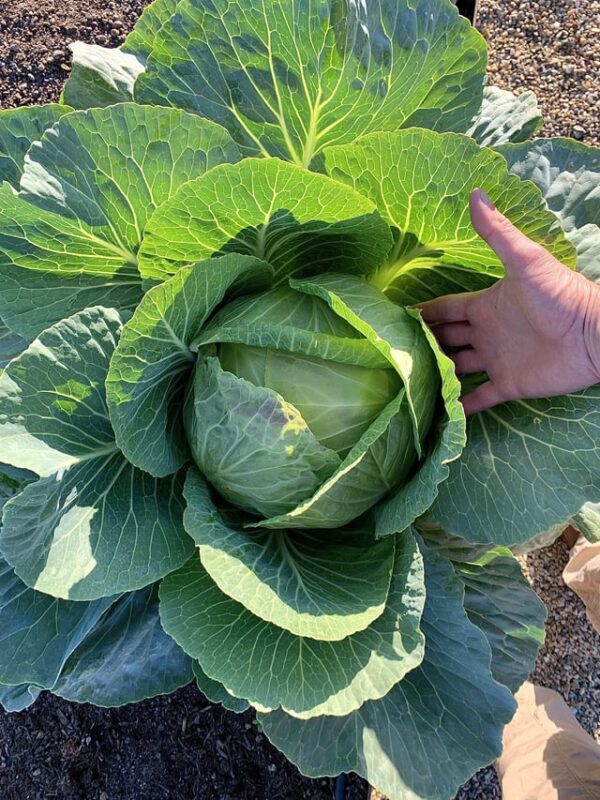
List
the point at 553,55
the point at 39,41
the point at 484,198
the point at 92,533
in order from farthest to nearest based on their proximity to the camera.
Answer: the point at 553,55 < the point at 39,41 < the point at 92,533 < the point at 484,198

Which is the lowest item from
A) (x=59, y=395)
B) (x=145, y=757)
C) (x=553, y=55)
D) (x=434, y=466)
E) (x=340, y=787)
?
(x=145, y=757)

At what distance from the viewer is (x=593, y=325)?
1.36 metres

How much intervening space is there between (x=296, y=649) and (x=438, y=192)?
95 cm

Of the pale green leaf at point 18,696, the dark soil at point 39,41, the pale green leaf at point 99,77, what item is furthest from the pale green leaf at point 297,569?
the dark soil at point 39,41

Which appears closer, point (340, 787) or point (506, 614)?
point (506, 614)

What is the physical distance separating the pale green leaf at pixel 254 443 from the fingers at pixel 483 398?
1.54 feet

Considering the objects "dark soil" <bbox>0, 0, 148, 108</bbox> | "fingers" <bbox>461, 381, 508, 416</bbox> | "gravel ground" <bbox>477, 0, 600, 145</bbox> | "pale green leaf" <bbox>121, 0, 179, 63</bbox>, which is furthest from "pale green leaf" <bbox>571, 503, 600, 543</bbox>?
"dark soil" <bbox>0, 0, 148, 108</bbox>

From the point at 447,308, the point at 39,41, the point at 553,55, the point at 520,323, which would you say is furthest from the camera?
the point at 553,55

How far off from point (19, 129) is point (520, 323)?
1169 millimetres

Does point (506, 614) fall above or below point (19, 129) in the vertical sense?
below

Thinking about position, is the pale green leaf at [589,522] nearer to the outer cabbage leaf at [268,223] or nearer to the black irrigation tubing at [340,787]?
the outer cabbage leaf at [268,223]

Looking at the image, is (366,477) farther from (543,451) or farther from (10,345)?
(10,345)

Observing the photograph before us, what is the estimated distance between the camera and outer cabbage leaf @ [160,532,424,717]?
1.24m

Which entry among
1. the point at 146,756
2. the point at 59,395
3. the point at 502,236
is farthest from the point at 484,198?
the point at 146,756
